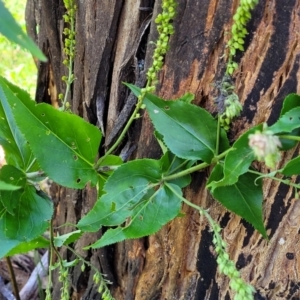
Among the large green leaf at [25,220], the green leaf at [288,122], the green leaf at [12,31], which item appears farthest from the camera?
the large green leaf at [25,220]

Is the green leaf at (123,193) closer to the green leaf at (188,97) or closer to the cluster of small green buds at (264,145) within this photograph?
the green leaf at (188,97)

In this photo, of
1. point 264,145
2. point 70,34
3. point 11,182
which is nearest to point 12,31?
point 264,145

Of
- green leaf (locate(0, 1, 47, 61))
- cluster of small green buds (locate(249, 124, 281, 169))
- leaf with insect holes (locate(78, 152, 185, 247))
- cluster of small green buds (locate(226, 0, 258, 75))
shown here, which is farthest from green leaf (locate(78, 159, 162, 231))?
green leaf (locate(0, 1, 47, 61))

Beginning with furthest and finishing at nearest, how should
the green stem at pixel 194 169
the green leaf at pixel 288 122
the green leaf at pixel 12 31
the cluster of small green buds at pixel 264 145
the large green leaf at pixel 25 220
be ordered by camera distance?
the large green leaf at pixel 25 220
the green stem at pixel 194 169
the green leaf at pixel 288 122
the cluster of small green buds at pixel 264 145
the green leaf at pixel 12 31

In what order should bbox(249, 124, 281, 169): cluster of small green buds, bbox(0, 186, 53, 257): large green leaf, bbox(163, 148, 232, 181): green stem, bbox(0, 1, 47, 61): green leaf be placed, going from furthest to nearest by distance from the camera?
bbox(0, 186, 53, 257): large green leaf, bbox(163, 148, 232, 181): green stem, bbox(249, 124, 281, 169): cluster of small green buds, bbox(0, 1, 47, 61): green leaf

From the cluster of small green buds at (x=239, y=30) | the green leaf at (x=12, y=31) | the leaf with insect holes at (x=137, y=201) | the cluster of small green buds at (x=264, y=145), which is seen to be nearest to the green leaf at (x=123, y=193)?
the leaf with insect holes at (x=137, y=201)

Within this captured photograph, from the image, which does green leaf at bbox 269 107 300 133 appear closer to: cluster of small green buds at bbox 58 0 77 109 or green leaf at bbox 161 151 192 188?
green leaf at bbox 161 151 192 188

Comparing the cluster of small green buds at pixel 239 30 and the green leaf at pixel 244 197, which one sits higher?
the cluster of small green buds at pixel 239 30
